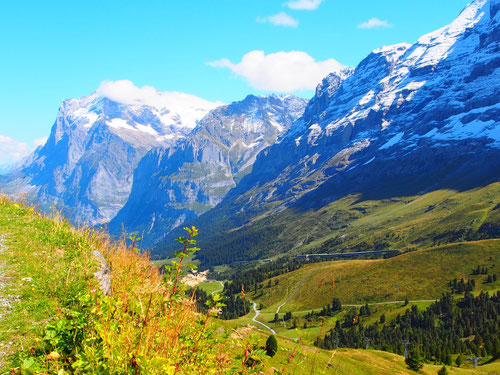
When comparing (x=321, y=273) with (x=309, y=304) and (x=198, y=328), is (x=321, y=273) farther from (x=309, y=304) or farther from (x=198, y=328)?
(x=198, y=328)

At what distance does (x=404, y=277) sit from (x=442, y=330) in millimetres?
50597

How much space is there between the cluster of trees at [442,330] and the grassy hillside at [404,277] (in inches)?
631

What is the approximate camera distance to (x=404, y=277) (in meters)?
165

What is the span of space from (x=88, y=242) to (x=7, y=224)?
12.4 feet

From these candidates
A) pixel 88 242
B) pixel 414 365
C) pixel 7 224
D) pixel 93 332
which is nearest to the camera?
pixel 93 332

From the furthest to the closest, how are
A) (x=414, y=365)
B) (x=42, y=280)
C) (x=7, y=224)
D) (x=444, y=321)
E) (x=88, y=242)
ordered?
(x=444, y=321) < (x=414, y=365) < (x=7, y=224) < (x=88, y=242) < (x=42, y=280)

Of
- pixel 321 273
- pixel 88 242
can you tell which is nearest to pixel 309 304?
pixel 321 273

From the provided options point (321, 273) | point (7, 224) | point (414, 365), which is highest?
point (7, 224)

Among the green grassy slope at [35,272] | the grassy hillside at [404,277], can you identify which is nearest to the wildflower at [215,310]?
the green grassy slope at [35,272]

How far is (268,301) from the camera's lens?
639ft

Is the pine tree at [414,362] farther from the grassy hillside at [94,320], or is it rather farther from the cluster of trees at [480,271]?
the cluster of trees at [480,271]

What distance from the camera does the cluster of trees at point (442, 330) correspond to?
309 feet

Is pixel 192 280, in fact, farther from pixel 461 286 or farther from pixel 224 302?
pixel 461 286

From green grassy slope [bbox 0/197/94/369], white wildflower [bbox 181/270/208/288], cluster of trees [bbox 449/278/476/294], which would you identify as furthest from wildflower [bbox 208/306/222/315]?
cluster of trees [bbox 449/278/476/294]
